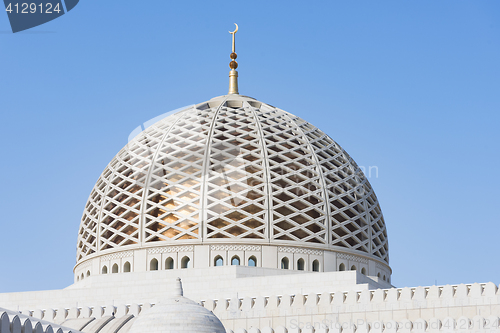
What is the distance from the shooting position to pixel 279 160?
27.8 m

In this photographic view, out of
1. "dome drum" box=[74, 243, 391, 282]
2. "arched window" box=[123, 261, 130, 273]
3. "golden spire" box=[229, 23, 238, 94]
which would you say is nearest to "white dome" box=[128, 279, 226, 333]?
"dome drum" box=[74, 243, 391, 282]

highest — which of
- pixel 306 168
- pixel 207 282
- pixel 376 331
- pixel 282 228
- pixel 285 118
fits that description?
pixel 285 118

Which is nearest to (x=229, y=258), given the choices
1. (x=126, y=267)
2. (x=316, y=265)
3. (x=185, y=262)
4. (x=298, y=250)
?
(x=185, y=262)

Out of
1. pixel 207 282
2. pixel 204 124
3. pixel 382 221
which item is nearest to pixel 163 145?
pixel 204 124

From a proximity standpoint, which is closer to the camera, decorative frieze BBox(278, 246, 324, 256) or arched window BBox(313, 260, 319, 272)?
decorative frieze BBox(278, 246, 324, 256)

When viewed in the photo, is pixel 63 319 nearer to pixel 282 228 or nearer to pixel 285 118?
pixel 282 228

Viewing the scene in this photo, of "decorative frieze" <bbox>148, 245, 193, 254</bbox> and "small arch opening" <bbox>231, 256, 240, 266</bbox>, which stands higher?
"decorative frieze" <bbox>148, 245, 193, 254</bbox>

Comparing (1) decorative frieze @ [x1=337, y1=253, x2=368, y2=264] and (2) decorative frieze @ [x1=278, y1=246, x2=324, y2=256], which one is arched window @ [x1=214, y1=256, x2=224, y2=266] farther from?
(1) decorative frieze @ [x1=337, y1=253, x2=368, y2=264]

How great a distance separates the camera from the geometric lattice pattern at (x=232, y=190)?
87.1ft

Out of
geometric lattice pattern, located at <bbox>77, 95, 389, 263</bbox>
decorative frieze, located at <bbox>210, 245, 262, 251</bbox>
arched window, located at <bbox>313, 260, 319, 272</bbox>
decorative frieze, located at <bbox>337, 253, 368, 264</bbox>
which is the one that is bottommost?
arched window, located at <bbox>313, 260, 319, 272</bbox>

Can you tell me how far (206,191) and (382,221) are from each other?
6180 millimetres

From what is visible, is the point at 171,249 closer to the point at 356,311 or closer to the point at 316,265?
the point at 316,265

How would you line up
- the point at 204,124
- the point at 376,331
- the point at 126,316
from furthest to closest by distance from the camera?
the point at 204,124, the point at 126,316, the point at 376,331

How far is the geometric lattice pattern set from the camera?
26562 millimetres
